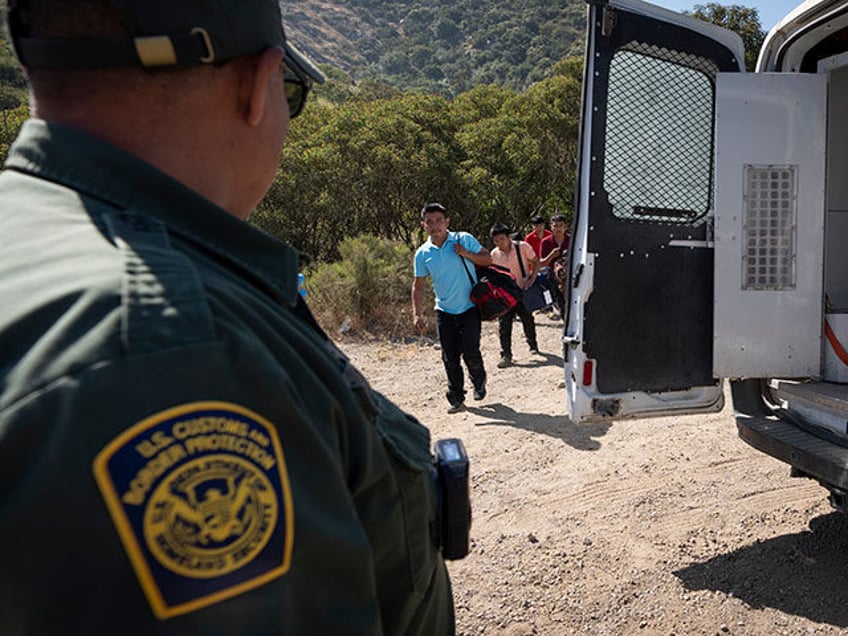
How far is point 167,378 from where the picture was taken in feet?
2.16

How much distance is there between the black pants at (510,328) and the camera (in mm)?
7914

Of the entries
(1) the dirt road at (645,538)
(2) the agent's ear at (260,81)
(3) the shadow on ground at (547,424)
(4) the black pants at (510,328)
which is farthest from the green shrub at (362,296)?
(2) the agent's ear at (260,81)

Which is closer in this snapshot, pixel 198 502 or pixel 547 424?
pixel 198 502

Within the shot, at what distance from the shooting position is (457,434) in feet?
19.3

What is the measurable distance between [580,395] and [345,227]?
1004cm

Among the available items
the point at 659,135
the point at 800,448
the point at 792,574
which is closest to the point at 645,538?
the point at 792,574

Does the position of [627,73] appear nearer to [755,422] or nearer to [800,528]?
[755,422]

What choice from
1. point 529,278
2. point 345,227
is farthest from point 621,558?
point 345,227

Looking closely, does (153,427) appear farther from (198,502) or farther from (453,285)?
(453,285)

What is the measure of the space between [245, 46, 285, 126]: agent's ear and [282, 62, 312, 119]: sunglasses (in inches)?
8.2

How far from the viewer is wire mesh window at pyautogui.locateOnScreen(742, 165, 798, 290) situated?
3.58 metres

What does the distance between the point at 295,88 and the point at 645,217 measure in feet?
8.65

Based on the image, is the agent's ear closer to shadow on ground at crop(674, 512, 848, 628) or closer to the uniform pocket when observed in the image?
the uniform pocket

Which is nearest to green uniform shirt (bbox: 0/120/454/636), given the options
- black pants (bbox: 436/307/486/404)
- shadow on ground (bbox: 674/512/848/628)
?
shadow on ground (bbox: 674/512/848/628)
